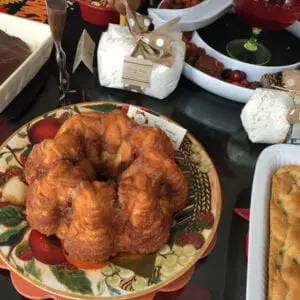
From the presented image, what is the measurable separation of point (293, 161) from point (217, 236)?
187 mm

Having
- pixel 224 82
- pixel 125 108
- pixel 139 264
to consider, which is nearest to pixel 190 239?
pixel 139 264

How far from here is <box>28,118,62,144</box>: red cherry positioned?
78 centimetres

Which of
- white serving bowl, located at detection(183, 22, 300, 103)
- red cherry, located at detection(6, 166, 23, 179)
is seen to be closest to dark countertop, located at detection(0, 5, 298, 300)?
white serving bowl, located at detection(183, 22, 300, 103)

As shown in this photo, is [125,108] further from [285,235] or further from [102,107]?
[285,235]

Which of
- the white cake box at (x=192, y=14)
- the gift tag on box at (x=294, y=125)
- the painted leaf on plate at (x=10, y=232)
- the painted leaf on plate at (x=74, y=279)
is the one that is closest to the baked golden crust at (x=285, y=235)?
the gift tag on box at (x=294, y=125)

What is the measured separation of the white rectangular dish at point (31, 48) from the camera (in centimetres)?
87

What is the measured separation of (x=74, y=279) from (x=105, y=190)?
5.0 inches

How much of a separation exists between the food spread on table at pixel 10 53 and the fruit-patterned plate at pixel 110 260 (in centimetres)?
19

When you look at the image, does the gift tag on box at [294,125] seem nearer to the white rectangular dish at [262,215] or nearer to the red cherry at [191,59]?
the white rectangular dish at [262,215]

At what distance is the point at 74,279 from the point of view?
1.96ft

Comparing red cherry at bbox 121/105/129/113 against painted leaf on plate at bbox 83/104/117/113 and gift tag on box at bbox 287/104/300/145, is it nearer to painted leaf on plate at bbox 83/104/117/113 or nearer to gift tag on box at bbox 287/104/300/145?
painted leaf on plate at bbox 83/104/117/113

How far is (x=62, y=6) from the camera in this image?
0.83 meters

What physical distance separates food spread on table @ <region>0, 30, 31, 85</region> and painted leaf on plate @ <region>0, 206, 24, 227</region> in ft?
1.03

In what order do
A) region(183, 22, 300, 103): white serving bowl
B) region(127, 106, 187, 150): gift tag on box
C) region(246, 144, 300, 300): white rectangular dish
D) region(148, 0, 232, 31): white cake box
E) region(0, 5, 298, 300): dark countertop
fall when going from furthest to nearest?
1. region(148, 0, 232, 31): white cake box
2. region(183, 22, 300, 103): white serving bowl
3. region(127, 106, 187, 150): gift tag on box
4. region(0, 5, 298, 300): dark countertop
5. region(246, 144, 300, 300): white rectangular dish
